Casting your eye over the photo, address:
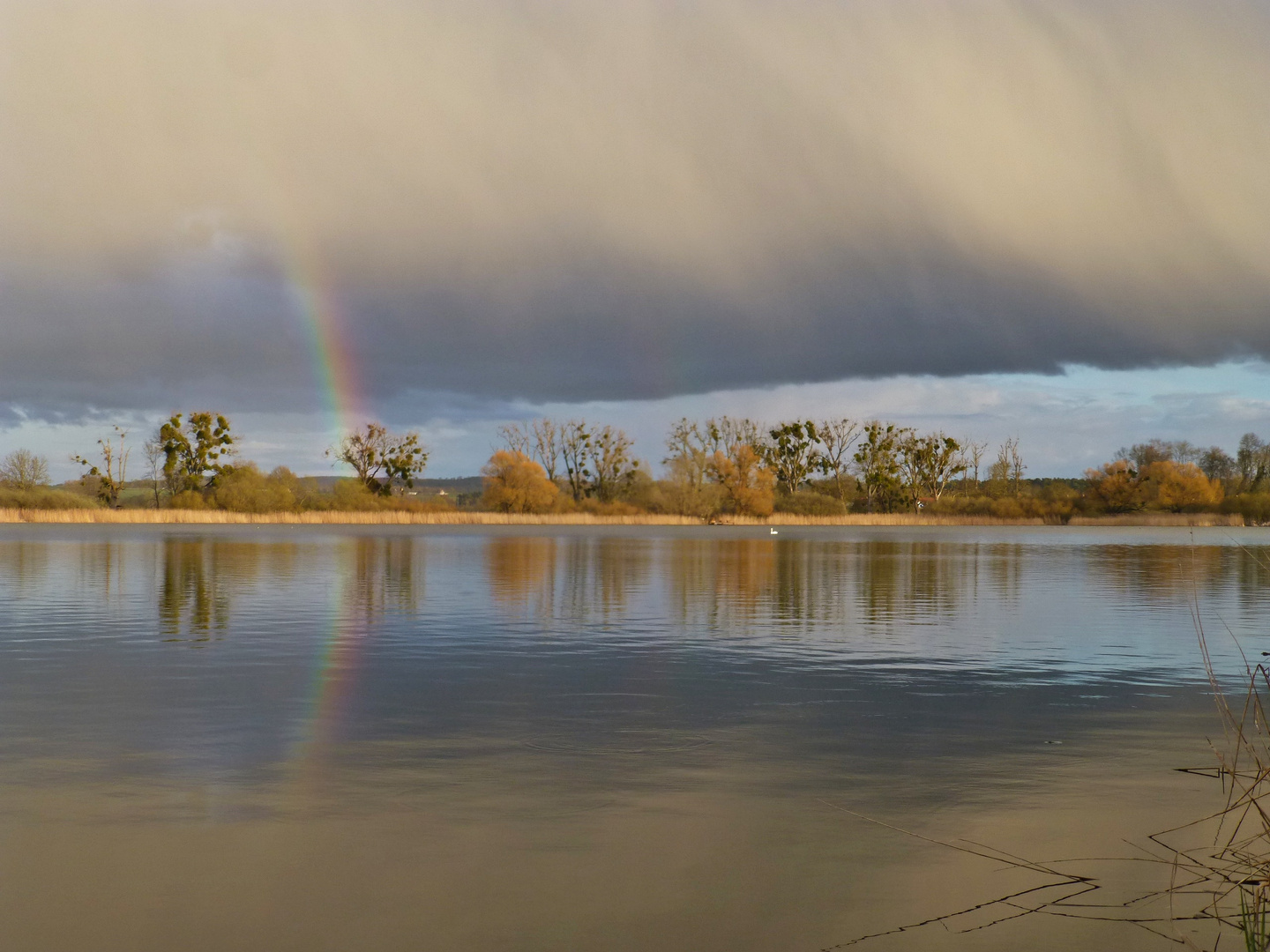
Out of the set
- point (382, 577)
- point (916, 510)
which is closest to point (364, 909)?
point (382, 577)

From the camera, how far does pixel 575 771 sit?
8.86 meters

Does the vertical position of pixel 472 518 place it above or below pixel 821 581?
above

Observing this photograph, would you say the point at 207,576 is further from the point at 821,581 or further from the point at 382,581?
the point at 821,581

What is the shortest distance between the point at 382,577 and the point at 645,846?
977 inches

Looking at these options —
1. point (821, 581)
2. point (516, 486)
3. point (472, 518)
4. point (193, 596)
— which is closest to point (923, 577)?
point (821, 581)

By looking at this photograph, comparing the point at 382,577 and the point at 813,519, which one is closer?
the point at 382,577

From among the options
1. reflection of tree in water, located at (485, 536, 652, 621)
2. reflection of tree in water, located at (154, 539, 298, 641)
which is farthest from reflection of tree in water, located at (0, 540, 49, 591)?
reflection of tree in water, located at (485, 536, 652, 621)

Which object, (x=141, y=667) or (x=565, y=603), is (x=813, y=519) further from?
(x=141, y=667)

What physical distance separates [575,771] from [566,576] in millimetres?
23283

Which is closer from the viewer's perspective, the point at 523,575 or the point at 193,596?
the point at 193,596

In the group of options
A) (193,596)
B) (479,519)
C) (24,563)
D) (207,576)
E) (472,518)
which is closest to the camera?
(193,596)

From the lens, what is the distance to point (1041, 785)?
8.58m

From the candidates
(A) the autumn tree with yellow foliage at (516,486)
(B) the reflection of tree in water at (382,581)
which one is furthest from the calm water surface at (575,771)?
(A) the autumn tree with yellow foliage at (516,486)

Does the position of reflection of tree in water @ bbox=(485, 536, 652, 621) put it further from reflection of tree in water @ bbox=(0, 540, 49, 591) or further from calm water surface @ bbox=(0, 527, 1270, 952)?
reflection of tree in water @ bbox=(0, 540, 49, 591)
